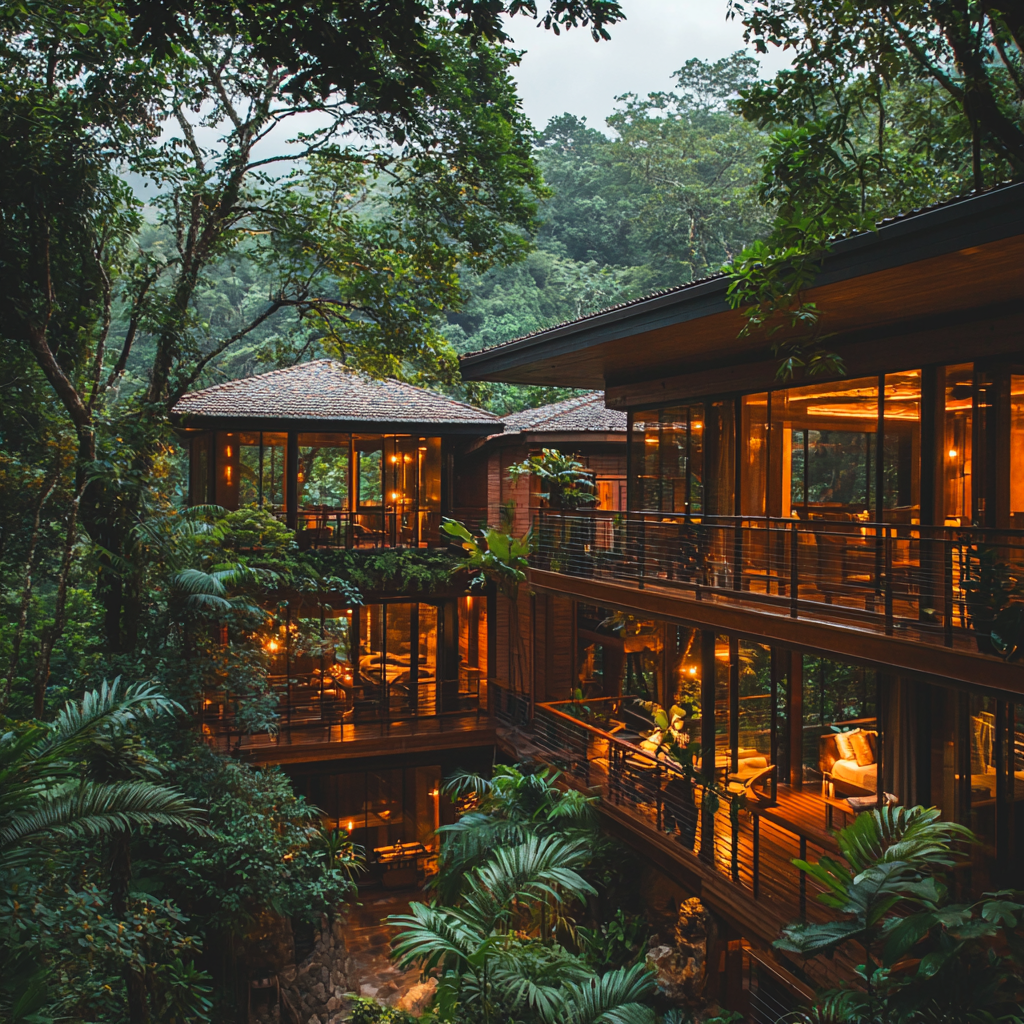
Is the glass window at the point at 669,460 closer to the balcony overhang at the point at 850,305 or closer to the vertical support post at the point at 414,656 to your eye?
the balcony overhang at the point at 850,305

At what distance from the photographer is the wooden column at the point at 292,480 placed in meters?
15.5

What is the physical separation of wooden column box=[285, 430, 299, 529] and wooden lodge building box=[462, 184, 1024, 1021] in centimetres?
472

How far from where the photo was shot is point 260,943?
10.1 meters

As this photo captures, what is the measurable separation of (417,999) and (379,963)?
106 cm

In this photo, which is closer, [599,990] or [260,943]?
[599,990]

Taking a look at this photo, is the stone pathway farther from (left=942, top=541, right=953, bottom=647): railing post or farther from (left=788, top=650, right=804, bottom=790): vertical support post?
(left=942, top=541, right=953, bottom=647): railing post

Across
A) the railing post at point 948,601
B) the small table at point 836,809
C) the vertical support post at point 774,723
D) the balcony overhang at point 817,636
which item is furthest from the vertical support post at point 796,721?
the railing post at point 948,601

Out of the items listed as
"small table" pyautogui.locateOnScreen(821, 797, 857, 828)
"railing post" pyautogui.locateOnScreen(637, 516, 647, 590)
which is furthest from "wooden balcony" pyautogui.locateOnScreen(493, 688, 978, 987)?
"railing post" pyautogui.locateOnScreen(637, 516, 647, 590)

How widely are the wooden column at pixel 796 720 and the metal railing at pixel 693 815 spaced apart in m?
0.39

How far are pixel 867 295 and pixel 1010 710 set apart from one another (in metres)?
3.57

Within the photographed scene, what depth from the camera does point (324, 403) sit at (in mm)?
15820

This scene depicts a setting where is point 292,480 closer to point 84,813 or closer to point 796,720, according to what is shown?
point 796,720

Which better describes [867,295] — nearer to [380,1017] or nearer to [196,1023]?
[380,1017]

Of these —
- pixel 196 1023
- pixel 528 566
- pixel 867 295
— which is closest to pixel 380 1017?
pixel 196 1023
